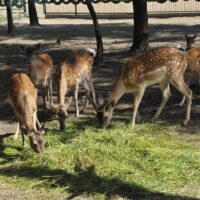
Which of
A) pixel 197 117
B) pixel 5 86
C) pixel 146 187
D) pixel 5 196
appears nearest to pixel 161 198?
pixel 146 187

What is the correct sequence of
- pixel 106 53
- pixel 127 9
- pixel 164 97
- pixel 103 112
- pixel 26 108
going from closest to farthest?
pixel 26 108 → pixel 103 112 → pixel 164 97 → pixel 106 53 → pixel 127 9

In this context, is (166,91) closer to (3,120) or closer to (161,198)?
(3,120)

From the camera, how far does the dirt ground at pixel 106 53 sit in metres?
9.26

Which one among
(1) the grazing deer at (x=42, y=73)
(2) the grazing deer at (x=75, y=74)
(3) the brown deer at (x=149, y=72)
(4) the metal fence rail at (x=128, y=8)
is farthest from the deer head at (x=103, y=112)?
(4) the metal fence rail at (x=128, y=8)

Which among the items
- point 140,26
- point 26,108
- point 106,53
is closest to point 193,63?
point 26,108

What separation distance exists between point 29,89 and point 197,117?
2.91 metres

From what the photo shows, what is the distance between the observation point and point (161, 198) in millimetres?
5855

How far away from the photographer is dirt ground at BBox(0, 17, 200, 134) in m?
9.26

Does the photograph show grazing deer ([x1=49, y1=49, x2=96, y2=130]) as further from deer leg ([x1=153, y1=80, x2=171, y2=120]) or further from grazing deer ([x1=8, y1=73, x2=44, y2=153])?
deer leg ([x1=153, y1=80, x2=171, y2=120])

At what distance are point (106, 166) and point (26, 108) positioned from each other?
56.4 inches

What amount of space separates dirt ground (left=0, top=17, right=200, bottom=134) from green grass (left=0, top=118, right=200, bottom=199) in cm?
110

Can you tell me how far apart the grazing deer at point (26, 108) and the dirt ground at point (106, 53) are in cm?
116

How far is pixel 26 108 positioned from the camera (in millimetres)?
7254

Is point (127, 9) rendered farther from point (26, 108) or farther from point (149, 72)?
point (26, 108)
